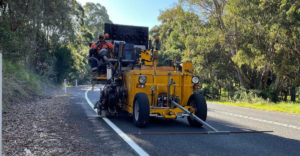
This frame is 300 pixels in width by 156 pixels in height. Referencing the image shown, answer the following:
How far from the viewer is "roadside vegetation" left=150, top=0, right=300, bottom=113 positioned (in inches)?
630

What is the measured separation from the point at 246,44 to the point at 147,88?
14.6m

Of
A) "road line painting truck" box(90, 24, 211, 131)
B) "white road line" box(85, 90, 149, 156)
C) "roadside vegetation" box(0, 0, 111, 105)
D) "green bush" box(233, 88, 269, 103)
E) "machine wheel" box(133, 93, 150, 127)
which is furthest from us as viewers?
"green bush" box(233, 88, 269, 103)

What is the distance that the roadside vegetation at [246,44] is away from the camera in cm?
1599

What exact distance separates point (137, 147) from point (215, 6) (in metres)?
19.4

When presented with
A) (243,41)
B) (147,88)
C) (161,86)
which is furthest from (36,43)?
(161,86)

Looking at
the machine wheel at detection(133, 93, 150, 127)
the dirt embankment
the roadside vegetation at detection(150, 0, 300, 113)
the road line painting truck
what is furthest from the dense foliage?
the dirt embankment

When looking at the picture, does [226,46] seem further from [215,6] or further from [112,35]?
[112,35]

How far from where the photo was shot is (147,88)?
7848 mm

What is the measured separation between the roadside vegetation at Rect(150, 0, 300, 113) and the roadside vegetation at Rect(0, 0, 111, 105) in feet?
27.6

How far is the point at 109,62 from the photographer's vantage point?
9203 millimetres

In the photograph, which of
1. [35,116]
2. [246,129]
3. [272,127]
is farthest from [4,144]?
[272,127]

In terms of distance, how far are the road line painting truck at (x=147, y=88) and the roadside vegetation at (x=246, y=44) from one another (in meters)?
4.07

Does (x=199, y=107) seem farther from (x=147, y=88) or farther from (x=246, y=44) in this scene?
(x=246, y=44)

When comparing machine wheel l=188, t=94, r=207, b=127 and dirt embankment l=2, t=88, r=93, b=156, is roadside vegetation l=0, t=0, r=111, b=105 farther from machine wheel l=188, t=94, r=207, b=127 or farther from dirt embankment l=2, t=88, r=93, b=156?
machine wheel l=188, t=94, r=207, b=127
